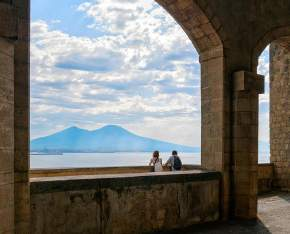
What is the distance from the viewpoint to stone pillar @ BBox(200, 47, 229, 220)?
603cm

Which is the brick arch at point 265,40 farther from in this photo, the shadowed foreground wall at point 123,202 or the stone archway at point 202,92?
the shadowed foreground wall at point 123,202

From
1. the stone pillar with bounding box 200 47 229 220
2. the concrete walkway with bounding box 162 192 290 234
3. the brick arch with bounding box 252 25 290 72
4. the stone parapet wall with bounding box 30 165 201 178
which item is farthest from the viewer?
the stone parapet wall with bounding box 30 165 201 178

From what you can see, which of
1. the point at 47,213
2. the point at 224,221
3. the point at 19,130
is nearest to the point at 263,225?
the point at 224,221

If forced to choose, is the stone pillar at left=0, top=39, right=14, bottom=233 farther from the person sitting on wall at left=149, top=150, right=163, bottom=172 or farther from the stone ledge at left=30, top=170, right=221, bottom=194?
the person sitting on wall at left=149, top=150, right=163, bottom=172

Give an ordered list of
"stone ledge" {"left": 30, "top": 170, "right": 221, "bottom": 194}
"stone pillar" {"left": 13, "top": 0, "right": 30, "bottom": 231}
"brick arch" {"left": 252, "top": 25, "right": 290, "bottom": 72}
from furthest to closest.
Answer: "brick arch" {"left": 252, "top": 25, "right": 290, "bottom": 72} → "stone ledge" {"left": 30, "top": 170, "right": 221, "bottom": 194} → "stone pillar" {"left": 13, "top": 0, "right": 30, "bottom": 231}

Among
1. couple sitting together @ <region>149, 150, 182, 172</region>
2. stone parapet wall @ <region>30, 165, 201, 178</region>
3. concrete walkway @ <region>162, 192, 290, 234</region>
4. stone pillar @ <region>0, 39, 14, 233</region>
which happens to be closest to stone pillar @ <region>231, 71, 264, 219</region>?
concrete walkway @ <region>162, 192, 290, 234</region>

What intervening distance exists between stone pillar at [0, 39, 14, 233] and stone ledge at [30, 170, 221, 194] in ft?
1.89

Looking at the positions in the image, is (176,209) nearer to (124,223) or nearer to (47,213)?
(124,223)

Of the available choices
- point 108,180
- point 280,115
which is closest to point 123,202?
point 108,180

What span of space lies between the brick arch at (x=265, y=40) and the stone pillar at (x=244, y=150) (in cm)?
39

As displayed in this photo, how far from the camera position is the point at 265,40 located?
6535 mm

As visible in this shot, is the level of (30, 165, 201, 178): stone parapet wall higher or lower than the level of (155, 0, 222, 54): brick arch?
lower

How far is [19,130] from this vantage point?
154 inches

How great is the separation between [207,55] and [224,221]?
9.11 ft
